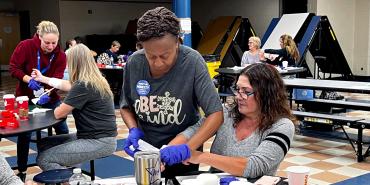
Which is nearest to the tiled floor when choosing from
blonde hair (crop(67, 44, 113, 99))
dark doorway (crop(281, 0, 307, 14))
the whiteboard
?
blonde hair (crop(67, 44, 113, 99))

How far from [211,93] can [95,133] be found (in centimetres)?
159

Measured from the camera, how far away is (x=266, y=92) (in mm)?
2129

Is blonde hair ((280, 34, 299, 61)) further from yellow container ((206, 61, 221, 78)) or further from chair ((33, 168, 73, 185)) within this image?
chair ((33, 168, 73, 185))

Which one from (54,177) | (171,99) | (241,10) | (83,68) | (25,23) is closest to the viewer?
(171,99)

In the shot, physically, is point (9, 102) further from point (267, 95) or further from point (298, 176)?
point (298, 176)

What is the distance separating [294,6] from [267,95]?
1510cm

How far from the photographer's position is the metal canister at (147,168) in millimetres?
1688

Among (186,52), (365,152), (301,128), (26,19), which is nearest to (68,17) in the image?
(26,19)

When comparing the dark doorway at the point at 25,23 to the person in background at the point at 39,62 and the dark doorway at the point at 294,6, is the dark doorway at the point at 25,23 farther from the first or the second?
the person in background at the point at 39,62

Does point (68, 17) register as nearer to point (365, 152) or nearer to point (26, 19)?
point (26, 19)

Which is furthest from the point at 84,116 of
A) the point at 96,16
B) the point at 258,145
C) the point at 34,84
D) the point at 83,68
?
the point at 96,16

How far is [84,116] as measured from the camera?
343 centimetres

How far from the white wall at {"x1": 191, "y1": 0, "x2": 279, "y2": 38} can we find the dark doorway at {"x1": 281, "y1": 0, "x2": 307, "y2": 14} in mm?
329

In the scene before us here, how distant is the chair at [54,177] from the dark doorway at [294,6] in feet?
46.5
